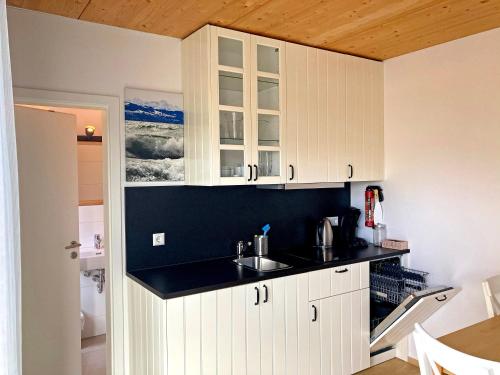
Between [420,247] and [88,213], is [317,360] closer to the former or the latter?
[420,247]

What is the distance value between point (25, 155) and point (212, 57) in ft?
4.08

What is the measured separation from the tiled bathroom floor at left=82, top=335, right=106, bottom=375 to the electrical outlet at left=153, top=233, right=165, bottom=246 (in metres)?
1.15

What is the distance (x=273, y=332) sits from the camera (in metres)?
2.40

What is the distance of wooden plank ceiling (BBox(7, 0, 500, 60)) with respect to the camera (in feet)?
6.91

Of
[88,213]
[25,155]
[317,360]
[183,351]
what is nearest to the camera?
[183,351]

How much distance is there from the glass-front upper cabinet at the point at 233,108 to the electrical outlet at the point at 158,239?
1.80 feet

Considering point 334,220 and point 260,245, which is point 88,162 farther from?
point 334,220

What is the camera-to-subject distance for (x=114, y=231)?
2.44 meters

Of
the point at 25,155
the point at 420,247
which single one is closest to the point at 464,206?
the point at 420,247

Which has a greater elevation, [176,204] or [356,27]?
[356,27]

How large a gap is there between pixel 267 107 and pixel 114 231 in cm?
125

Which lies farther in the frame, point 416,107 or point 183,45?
point 416,107

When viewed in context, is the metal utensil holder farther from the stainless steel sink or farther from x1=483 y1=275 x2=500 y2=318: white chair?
x1=483 y1=275 x2=500 y2=318: white chair

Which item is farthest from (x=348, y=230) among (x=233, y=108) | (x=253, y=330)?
(x=233, y=108)
